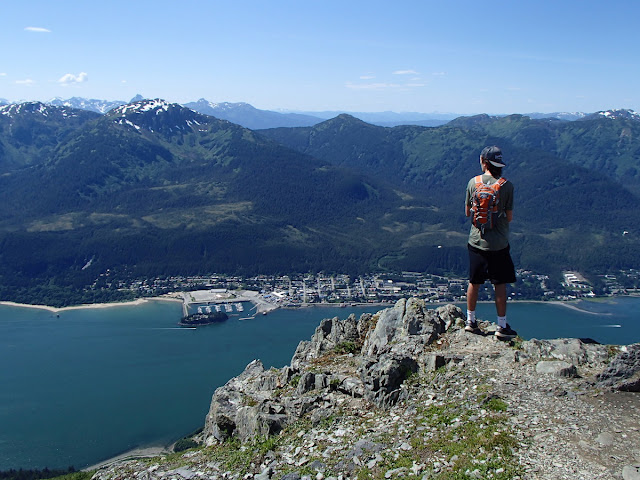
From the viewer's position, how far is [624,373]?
30.6ft

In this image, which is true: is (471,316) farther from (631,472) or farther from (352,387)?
(631,472)

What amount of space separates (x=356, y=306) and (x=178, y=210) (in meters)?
81.9

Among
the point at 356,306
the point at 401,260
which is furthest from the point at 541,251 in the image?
the point at 356,306

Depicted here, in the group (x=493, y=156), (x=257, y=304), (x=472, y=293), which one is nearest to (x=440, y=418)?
(x=472, y=293)

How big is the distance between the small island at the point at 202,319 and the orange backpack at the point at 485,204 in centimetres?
7286

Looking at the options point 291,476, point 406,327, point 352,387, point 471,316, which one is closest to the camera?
point 291,476

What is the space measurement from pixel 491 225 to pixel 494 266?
35.3 inches

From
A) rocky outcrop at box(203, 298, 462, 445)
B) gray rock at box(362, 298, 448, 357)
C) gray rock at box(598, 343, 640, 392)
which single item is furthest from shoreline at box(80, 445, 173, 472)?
gray rock at box(598, 343, 640, 392)

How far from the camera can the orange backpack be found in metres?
10.4

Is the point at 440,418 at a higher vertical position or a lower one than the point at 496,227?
lower

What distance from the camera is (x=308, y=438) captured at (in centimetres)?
A: 1037

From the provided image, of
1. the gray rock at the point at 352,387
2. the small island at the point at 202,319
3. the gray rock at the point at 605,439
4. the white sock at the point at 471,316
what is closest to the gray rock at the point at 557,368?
the white sock at the point at 471,316

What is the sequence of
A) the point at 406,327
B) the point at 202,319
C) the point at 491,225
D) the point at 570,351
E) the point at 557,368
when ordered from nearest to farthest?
the point at 557,368 → the point at 491,225 → the point at 570,351 → the point at 406,327 → the point at 202,319

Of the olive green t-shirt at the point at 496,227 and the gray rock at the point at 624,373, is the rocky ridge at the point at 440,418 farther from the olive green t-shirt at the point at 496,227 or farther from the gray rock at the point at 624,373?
the olive green t-shirt at the point at 496,227
